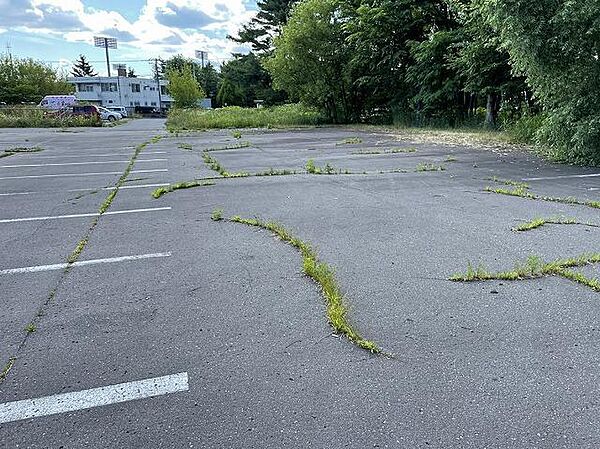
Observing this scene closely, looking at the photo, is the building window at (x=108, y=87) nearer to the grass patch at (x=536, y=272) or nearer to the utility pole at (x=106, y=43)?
the utility pole at (x=106, y=43)

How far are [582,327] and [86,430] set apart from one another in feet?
9.18

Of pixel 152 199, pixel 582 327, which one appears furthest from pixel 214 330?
pixel 152 199

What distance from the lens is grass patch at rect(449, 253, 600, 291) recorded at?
3568 mm

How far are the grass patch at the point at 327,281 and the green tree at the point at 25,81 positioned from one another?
179ft


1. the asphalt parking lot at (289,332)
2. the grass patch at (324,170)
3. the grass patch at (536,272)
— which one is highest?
the grass patch at (324,170)

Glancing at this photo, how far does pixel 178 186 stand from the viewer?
7449 millimetres

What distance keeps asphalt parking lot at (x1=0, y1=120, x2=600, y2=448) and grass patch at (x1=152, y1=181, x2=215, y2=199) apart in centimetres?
77

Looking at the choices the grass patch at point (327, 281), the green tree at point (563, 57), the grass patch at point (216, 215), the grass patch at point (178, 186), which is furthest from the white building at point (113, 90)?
the grass patch at point (327, 281)

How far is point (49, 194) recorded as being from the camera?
729 cm

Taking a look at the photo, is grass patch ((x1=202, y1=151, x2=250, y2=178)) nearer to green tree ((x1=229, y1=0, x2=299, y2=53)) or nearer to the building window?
green tree ((x1=229, y1=0, x2=299, y2=53))

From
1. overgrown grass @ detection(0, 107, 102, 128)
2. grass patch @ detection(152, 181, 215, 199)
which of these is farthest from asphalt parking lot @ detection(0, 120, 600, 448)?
overgrown grass @ detection(0, 107, 102, 128)

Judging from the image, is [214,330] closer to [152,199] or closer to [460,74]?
[152,199]

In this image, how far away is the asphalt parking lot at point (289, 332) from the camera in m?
2.05

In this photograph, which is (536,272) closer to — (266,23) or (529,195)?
(529,195)
